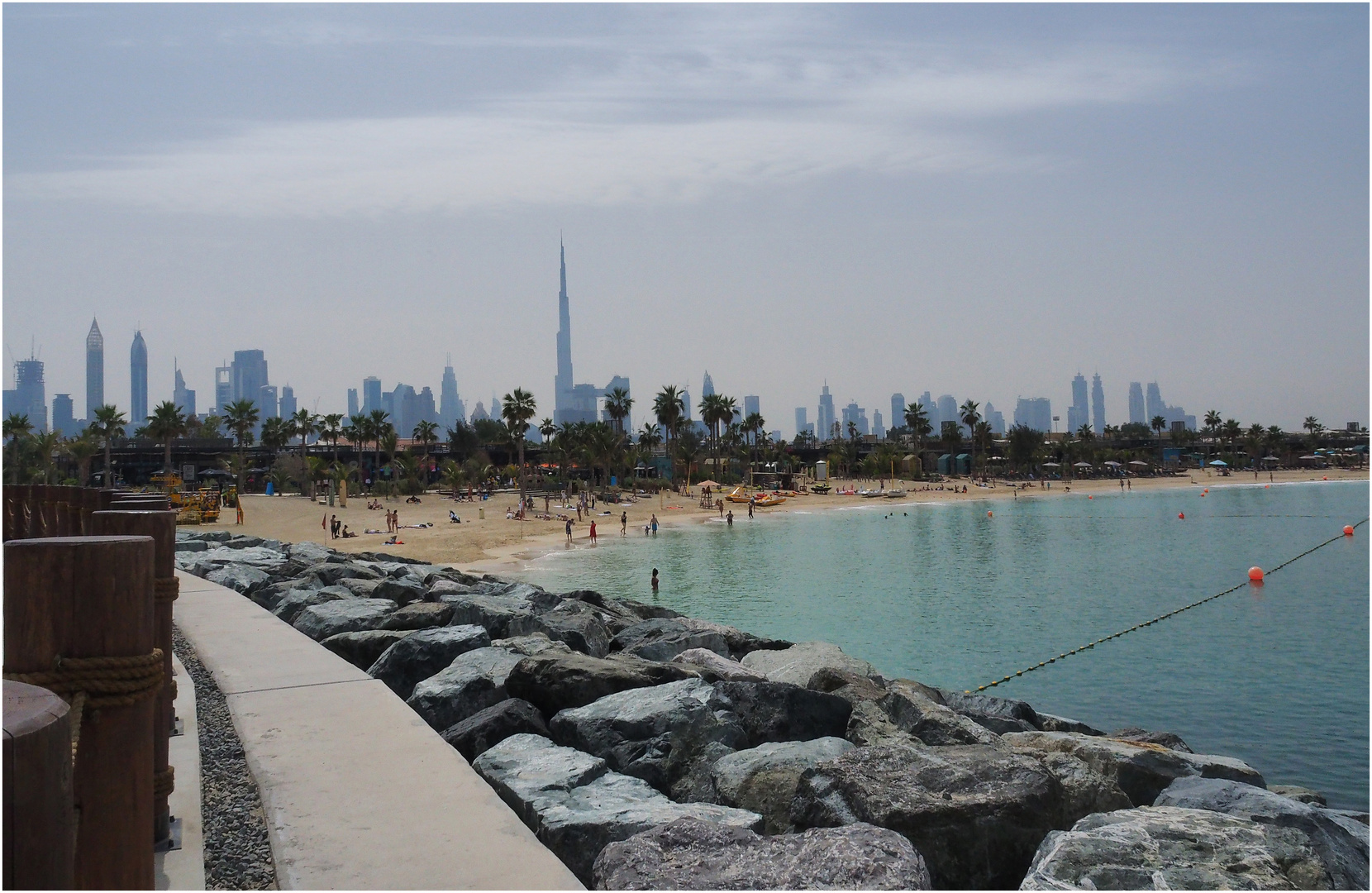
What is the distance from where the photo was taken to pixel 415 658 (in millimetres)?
9039

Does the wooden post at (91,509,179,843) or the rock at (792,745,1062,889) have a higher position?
the wooden post at (91,509,179,843)

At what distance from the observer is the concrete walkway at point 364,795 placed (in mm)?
3998

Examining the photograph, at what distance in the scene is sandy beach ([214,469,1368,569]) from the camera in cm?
4178

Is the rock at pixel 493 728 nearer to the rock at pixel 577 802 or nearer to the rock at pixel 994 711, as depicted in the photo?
the rock at pixel 577 802

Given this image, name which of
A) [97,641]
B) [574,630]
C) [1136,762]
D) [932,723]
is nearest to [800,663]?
[574,630]

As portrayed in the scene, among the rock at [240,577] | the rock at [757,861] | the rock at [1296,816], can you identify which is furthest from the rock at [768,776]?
the rock at [240,577]

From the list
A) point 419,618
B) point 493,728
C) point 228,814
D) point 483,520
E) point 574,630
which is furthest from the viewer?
point 483,520

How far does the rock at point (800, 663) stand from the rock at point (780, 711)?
2191 millimetres

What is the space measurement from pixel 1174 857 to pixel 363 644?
7595 millimetres

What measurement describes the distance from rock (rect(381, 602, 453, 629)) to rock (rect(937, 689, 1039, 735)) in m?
6.13

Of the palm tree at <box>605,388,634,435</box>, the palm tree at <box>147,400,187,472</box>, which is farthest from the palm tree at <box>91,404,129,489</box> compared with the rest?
the palm tree at <box>605,388,634,435</box>

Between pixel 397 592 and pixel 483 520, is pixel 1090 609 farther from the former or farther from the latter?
pixel 483 520

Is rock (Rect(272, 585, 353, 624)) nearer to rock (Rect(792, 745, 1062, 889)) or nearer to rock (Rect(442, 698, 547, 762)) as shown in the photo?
rock (Rect(442, 698, 547, 762))

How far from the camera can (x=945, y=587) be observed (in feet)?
98.9
